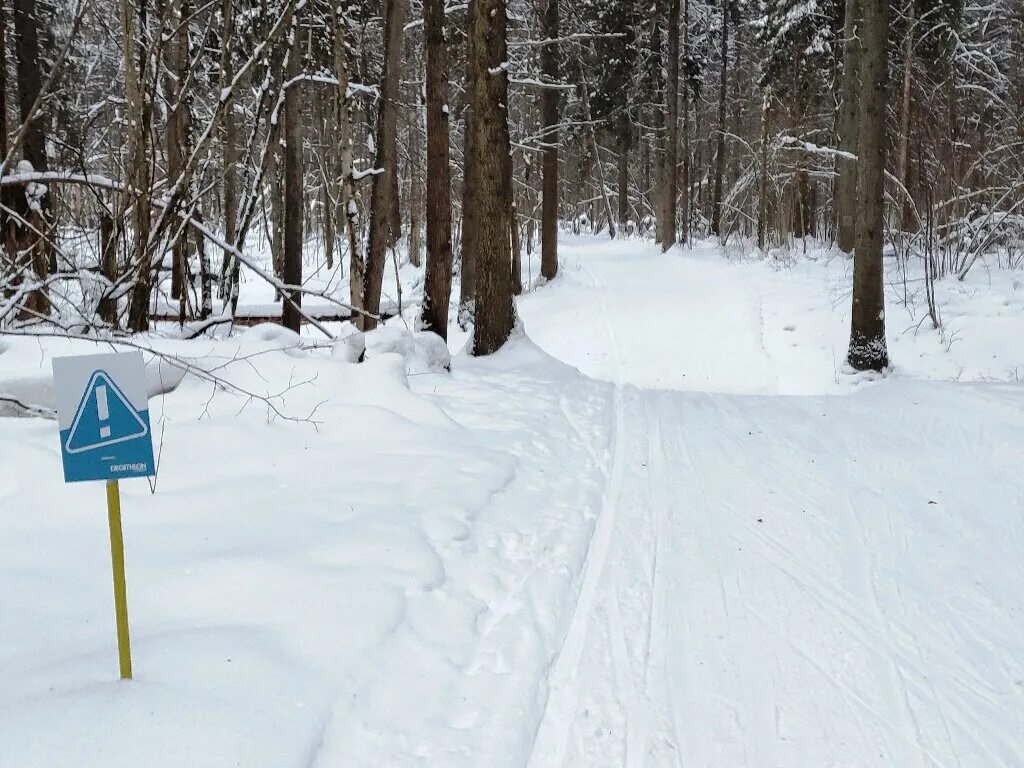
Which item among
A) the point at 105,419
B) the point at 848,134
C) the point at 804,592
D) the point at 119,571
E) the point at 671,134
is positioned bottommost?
the point at 804,592

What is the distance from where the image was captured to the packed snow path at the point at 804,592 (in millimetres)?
3189

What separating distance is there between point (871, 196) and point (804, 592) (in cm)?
707

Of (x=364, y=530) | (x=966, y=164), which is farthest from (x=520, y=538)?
(x=966, y=164)

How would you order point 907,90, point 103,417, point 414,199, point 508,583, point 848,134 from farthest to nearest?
point 414,199 < point 907,90 < point 848,134 < point 508,583 < point 103,417

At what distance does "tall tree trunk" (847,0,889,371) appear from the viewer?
9555mm

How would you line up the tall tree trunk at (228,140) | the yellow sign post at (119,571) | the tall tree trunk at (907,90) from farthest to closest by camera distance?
the tall tree trunk at (907,90) → the tall tree trunk at (228,140) → the yellow sign post at (119,571)

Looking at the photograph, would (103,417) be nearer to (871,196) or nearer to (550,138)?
(871,196)

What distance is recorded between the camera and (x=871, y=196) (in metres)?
9.84

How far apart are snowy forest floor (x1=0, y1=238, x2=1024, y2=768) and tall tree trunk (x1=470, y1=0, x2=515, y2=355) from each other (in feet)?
8.67

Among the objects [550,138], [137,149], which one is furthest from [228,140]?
[550,138]

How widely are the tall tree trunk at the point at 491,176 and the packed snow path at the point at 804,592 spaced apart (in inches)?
110

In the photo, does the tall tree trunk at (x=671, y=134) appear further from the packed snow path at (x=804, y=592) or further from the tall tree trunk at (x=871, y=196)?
the packed snow path at (x=804, y=592)

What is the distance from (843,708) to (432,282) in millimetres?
7849

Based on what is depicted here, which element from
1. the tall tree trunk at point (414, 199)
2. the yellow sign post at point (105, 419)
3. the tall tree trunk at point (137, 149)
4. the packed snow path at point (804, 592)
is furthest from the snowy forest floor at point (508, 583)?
the tall tree trunk at point (414, 199)
